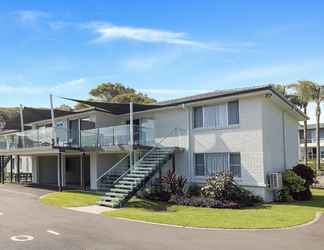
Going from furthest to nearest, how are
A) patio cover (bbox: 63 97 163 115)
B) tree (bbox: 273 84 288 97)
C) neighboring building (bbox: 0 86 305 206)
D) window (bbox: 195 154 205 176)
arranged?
tree (bbox: 273 84 288 97), window (bbox: 195 154 205 176), patio cover (bbox: 63 97 163 115), neighboring building (bbox: 0 86 305 206)

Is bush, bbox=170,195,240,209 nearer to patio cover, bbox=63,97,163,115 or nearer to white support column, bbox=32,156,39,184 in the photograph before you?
patio cover, bbox=63,97,163,115

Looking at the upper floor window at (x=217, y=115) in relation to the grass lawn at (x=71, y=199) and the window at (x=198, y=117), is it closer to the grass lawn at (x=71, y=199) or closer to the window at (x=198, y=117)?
the window at (x=198, y=117)

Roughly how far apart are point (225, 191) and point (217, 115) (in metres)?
4.85

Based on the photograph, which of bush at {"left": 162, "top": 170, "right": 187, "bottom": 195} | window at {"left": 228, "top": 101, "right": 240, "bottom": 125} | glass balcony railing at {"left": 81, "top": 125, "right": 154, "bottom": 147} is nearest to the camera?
bush at {"left": 162, "top": 170, "right": 187, "bottom": 195}

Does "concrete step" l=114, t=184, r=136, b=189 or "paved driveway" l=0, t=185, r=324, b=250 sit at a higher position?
"concrete step" l=114, t=184, r=136, b=189

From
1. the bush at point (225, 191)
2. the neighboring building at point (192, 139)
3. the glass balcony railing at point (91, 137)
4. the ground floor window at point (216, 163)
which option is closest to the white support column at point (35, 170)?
the glass balcony railing at point (91, 137)

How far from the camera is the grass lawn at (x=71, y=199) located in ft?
64.6

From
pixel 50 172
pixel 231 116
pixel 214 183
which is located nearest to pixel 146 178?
pixel 214 183

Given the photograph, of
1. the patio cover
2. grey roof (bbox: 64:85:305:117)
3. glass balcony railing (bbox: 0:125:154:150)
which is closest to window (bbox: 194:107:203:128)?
grey roof (bbox: 64:85:305:117)

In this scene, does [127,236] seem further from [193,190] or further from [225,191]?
[193,190]

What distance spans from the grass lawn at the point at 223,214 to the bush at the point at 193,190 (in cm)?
233

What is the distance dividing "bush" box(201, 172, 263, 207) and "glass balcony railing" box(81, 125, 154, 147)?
6.20 m

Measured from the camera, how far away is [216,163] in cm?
2208

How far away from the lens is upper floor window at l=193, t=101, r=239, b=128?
21.5 metres
